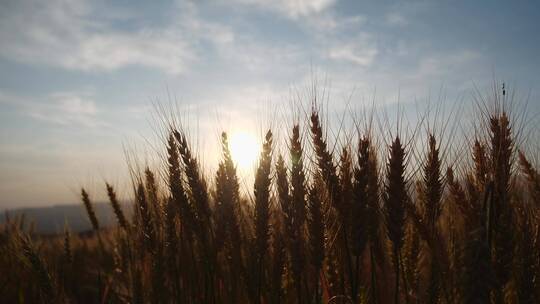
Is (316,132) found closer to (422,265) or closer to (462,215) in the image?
(462,215)

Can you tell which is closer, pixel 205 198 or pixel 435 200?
pixel 435 200

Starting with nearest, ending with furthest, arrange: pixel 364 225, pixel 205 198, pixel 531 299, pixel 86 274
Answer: pixel 531 299
pixel 364 225
pixel 205 198
pixel 86 274

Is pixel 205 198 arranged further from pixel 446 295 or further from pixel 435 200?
pixel 446 295

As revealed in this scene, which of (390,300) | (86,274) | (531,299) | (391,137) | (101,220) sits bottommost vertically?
(86,274)

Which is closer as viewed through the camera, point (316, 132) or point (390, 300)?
point (316, 132)

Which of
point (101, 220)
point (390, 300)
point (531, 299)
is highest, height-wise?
point (101, 220)

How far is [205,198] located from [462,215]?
2.17m

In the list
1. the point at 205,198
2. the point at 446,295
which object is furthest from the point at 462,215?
the point at 205,198

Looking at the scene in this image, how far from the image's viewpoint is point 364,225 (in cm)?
312

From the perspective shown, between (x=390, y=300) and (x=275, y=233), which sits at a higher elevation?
(x=275, y=233)

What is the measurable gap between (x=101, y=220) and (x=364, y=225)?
15.6ft

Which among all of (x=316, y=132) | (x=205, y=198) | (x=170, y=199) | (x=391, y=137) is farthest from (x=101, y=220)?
(x=391, y=137)

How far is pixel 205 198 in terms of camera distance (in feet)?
12.0

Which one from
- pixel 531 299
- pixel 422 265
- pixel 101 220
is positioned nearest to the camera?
pixel 531 299
